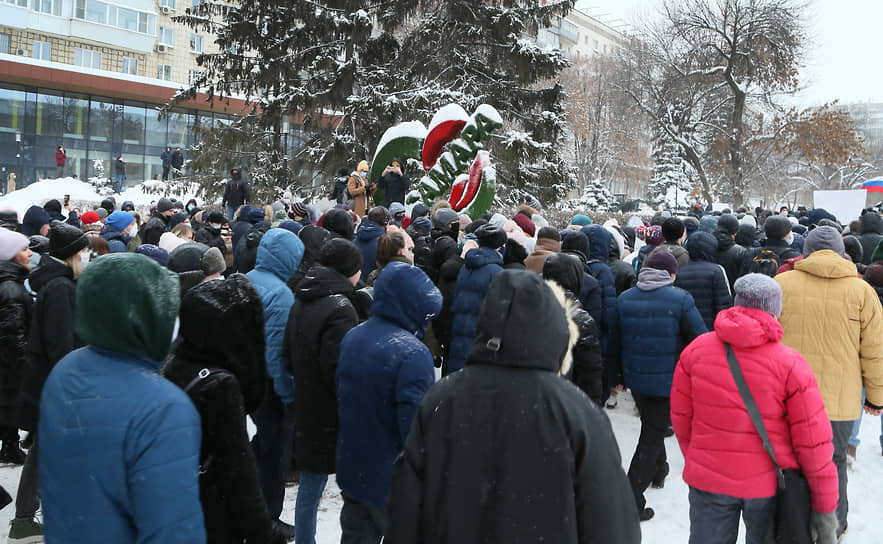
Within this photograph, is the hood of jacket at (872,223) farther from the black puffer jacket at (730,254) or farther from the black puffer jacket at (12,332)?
the black puffer jacket at (12,332)

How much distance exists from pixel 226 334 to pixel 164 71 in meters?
51.9

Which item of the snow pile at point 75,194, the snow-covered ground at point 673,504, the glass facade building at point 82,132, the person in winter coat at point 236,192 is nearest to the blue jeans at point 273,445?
the snow-covered ground at point 673,504

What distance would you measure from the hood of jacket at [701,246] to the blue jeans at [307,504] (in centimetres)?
396

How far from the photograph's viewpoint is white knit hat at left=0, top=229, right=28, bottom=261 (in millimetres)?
4734

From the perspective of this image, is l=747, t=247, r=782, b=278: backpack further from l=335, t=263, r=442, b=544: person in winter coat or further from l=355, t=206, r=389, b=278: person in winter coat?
l=335, t=263, r=442, b=544: person in winter coat

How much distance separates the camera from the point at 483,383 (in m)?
1.97

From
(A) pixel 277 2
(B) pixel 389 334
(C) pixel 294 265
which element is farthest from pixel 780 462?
(A) pixel 277 2

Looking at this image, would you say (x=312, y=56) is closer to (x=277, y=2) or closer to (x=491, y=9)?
(x=277, y=2)

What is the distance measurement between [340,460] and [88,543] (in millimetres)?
1473

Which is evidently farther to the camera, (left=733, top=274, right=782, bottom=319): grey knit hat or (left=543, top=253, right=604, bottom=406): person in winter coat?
(left=543, top=253, right=604, bottom=406): person in winter coat

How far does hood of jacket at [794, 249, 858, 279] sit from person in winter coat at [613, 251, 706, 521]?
0.82 metres

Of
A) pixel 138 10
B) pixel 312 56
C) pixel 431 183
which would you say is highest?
pixel 138 10

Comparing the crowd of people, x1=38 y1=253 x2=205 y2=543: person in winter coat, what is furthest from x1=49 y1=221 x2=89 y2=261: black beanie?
x1=38 y1=253 x2=205 y2=543: person in winter coat

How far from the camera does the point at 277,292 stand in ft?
15.3
